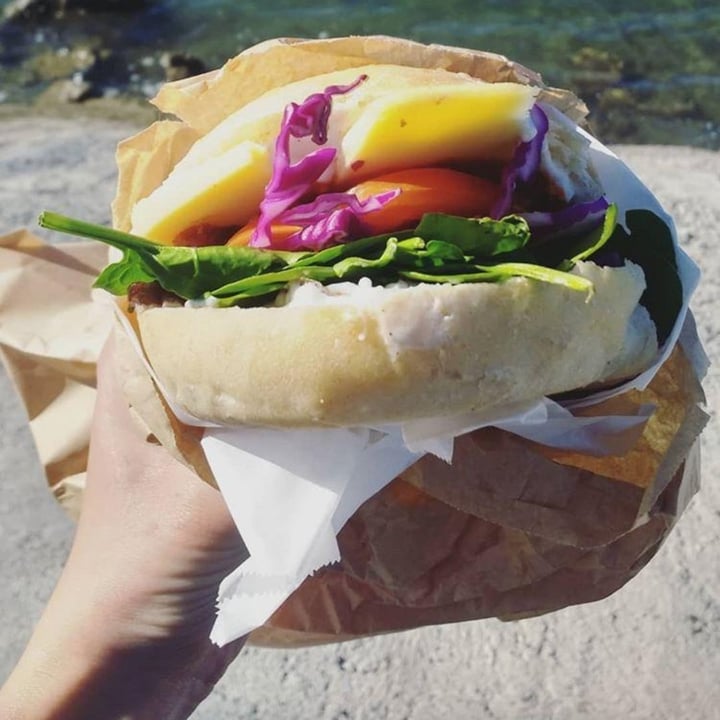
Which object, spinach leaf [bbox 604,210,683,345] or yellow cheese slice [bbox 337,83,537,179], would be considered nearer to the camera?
yellow cheese slice [bbox 337,83,537,179]

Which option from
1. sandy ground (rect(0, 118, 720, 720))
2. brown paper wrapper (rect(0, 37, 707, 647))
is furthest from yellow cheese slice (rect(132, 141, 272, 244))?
sandy ground (rect(0, 118, 720, 720))

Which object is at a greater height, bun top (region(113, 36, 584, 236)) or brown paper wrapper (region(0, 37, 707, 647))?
bun top (region(113, 36, 584, 236))

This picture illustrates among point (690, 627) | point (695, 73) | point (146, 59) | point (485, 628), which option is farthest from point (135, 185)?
point (146, 59)

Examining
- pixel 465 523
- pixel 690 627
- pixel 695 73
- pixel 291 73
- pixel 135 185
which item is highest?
pixel 291 73

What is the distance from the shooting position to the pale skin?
211cm

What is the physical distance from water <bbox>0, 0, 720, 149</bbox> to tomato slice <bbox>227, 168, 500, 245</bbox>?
591 cm

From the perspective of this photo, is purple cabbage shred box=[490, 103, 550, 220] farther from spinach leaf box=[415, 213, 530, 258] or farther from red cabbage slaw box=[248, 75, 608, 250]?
spinach leaf box=[415, 213, 530, 258]

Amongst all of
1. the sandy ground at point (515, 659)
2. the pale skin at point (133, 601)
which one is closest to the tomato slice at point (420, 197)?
the pale skin at point (133, 601)

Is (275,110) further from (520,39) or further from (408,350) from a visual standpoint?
Result: (520,39)

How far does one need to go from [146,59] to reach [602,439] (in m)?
8.04

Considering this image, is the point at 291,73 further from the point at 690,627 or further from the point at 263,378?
the point at 690,627

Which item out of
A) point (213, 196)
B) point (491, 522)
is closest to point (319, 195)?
point (213, 196)

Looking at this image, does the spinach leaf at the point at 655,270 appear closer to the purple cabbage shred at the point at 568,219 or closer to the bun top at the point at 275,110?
the purple cabbage shred at the point at 568,219

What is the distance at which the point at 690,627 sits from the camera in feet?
9.36
